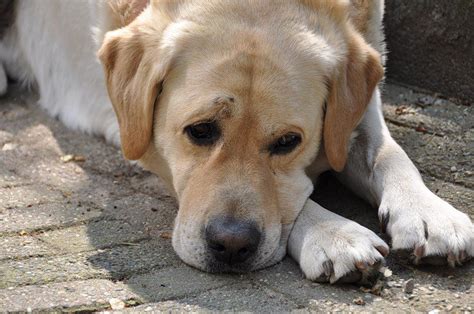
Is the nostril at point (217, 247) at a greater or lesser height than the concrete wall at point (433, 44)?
lesser

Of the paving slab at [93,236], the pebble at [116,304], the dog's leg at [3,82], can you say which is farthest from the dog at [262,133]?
the dog's leg at [3,82]

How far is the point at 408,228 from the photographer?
10.4 ft

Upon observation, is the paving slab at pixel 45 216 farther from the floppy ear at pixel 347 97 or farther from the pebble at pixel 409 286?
the pebble at pixel 409 286

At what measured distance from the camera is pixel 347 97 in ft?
11.3

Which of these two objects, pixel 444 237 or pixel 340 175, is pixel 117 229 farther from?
pixel 444 237

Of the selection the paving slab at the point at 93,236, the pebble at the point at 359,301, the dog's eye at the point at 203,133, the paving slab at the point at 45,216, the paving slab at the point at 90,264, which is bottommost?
the paving slab at the point at 45,216

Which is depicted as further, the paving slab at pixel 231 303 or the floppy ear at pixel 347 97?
the floppy ear at pixel 347 97

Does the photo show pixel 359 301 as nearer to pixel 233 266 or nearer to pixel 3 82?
pixel 233 266

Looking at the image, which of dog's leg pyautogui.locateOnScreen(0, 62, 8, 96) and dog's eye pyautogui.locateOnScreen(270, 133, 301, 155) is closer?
dog's eye pyautogui.locateOnScreen(270, 133, 301, 155)

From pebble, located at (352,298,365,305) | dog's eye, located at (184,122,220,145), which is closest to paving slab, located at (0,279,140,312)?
dog's eye, located at (184,122,220,145)

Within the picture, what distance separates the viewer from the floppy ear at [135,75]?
339 centimetres

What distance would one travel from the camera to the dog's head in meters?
3.12

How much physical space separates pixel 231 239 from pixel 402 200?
74 cm

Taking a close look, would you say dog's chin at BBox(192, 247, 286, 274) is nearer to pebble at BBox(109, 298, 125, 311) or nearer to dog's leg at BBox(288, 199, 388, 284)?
dog's leg at BBox(288, 199, 388, 284)
